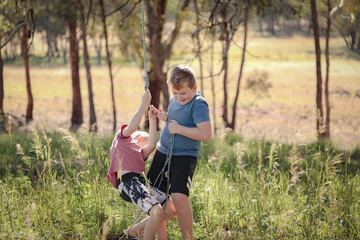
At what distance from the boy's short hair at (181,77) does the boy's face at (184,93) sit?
0.02 metres

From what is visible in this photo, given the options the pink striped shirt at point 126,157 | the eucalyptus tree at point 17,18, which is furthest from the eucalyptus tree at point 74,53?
the pink striped shirt at point 126,157

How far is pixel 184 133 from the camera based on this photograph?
2.98 meters

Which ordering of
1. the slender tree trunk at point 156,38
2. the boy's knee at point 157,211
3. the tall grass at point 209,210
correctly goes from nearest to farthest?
the boy's knee at point 157,211
the tall grass at point 209,210
the slender tree trunk at point 156,38

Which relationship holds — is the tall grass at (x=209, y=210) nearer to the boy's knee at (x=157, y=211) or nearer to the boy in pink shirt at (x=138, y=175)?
the boy in pink shirt at (x=138, y=175)

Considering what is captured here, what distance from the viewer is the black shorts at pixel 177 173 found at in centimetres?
296

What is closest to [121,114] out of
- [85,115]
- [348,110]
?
[85,115]

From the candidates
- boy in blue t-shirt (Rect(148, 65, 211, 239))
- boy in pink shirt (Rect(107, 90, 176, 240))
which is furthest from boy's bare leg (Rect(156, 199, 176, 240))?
boy in blue t-shirt (Rect(148, 65, 211, 239))

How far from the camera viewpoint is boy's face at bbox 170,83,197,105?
2945 mm

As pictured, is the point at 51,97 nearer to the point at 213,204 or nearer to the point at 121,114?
the point at 121,114

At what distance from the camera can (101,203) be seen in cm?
366

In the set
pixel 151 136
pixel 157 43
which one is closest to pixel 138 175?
pixel 151 136

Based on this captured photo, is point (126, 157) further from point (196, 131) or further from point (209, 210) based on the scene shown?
point (209, 210)

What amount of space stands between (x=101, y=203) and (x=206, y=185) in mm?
1057

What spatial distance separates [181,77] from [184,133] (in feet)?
1.29
